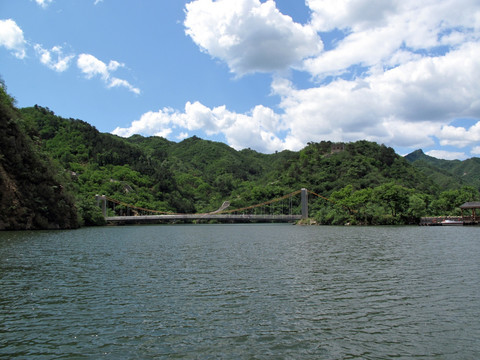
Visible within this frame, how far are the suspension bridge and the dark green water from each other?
63707mm

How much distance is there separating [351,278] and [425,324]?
519cm

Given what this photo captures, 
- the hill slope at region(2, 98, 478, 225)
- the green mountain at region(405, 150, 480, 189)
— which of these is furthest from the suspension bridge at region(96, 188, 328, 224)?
the green mountain at region(405, 150, 480, 189)

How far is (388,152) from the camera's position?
117 m

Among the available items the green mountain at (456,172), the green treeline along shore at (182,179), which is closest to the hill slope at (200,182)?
the green treeline along shore at (182,179)

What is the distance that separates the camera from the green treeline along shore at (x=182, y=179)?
45.8 metres

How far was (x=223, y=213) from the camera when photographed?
10306 cm

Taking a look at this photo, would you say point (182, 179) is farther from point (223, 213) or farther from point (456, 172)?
point (456, 172)

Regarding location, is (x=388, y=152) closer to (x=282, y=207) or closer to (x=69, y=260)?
(x=282, y=207)

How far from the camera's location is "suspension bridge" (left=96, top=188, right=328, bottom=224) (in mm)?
79969

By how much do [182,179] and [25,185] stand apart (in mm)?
106282

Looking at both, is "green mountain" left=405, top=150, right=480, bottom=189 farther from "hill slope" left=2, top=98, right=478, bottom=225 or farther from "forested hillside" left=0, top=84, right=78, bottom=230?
"forested hillside" left=0, top=84, right=78, bottom=230

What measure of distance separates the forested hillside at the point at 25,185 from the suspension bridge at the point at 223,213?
2873 cm

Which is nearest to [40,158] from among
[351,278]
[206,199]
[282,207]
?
[351,278]

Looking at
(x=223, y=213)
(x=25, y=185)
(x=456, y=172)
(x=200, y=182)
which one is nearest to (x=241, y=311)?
(x=25, y=185)
